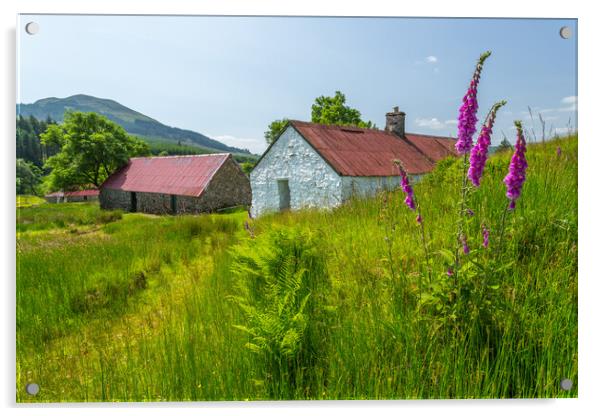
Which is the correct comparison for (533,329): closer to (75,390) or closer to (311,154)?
(75,390)

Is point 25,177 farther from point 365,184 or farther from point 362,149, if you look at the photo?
point 362,149

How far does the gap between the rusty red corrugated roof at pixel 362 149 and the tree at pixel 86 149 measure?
6.95 feet

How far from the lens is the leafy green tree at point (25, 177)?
2.70 metres

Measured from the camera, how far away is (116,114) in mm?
3322

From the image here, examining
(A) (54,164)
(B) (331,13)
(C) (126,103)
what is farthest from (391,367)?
(A) (54,164)

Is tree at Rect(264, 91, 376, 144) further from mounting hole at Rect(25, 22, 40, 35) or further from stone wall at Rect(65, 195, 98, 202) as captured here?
stone wall at Rect(65, 195, 98, 202)

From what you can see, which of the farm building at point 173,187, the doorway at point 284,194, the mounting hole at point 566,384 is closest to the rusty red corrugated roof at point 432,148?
the doorway at point 284,194

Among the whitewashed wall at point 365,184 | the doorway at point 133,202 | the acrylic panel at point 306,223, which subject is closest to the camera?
the acrylic panel at point 306,223

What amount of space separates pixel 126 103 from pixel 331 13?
1.84 metres

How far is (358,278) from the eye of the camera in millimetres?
2635

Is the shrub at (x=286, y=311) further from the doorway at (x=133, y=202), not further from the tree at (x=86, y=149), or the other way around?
the tree at (x=86, y=149)

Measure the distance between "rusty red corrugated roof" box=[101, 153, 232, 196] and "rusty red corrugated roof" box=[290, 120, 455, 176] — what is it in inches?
56.4

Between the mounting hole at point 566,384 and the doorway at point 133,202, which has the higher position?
the doorway at point 133,202

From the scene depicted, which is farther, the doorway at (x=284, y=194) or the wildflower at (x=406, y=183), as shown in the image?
the doorway at (x=284, y=194)
